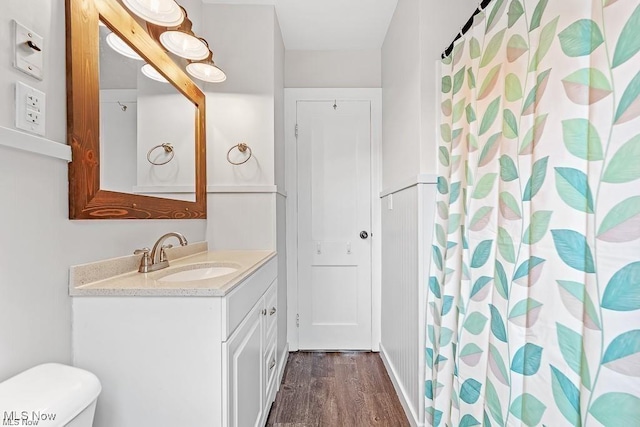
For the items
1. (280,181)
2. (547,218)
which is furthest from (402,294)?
(547,218)

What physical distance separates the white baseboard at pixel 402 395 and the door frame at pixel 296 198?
316 mm

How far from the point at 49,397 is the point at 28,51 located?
0.86 meters

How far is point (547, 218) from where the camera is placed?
2.86 feet

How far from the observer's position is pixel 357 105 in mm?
2801

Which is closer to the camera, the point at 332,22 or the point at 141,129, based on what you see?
the point at 141,129

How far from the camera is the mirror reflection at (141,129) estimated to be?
1.24 m

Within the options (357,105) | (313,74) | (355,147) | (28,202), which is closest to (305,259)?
(355,147)

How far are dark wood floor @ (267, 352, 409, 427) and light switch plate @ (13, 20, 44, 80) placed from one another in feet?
6.03

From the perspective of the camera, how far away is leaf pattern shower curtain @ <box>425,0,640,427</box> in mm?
685

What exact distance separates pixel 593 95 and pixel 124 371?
4.75 ft

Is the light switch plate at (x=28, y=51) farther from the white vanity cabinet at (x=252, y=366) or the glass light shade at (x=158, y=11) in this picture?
the white vanity cabinet at (x=252, y=366)

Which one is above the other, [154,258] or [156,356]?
[154,258]

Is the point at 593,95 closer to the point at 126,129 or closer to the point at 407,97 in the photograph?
the point at 407,97

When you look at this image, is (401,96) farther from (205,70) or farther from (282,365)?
(282,365)
